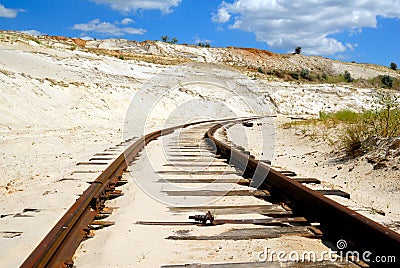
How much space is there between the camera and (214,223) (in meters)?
3.46

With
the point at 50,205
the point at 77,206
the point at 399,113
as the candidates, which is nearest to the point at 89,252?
the point at 77,206

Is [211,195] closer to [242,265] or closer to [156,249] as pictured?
[156,249]

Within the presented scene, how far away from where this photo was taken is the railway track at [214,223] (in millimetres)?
2662

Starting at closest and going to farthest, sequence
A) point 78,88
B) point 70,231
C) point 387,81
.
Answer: point 70,231
point 78,88
point 387,81

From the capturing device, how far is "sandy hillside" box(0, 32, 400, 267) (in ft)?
14.7

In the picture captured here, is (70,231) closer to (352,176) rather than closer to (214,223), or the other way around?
(214,223)

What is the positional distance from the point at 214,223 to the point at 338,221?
39.8 inches

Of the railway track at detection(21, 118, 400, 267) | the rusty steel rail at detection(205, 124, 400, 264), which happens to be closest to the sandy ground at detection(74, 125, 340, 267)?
the railway track at detection(21, 118, 400, 267)

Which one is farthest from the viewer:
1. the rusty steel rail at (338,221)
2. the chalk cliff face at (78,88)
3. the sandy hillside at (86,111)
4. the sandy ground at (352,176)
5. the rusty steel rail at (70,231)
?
the chalk cliff face at (78,88)

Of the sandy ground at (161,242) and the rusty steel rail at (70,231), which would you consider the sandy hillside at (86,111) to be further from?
the sandy ground at (161,242)

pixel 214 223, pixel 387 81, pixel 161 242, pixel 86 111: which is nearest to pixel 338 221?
pixel 214 223

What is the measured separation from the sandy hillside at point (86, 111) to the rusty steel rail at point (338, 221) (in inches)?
36.7

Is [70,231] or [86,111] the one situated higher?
[86,111]

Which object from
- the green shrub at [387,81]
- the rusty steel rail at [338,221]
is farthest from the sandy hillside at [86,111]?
the green shrub at [387,81]
